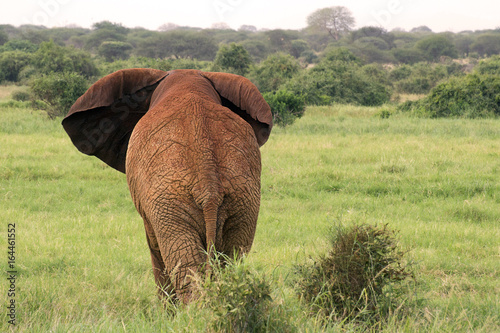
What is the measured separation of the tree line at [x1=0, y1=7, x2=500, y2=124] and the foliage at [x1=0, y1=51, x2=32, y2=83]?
5 cm

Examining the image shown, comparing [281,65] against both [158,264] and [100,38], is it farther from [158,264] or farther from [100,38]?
[100,38]

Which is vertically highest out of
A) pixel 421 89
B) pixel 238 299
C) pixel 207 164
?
pixel 207 164

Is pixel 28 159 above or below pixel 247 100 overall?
below

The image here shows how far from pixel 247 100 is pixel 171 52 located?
41582 mm

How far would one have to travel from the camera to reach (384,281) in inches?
119

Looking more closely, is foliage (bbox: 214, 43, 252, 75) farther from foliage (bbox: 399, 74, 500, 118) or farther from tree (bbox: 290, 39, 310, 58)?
tree (bbox: 290, 39, 310, 58)

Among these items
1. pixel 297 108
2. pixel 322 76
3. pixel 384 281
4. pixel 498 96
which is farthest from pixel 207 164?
pixel 322 76

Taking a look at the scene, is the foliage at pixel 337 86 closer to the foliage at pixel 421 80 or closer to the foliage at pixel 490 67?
the foliage at pixel 421 80

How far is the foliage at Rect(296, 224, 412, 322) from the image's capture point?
2967mm

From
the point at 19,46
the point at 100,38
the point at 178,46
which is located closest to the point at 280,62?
the point at 19,46

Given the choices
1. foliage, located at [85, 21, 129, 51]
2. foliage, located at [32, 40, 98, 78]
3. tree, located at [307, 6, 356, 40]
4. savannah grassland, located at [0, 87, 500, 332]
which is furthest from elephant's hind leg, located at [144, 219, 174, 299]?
tree, located at [307, 6, 356, 40]

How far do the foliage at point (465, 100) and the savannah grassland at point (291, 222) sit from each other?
4.04 m

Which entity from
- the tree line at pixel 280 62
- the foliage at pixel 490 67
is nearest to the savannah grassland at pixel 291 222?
the tree line at pixel 280 62

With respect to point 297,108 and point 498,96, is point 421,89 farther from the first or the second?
point 297,108
